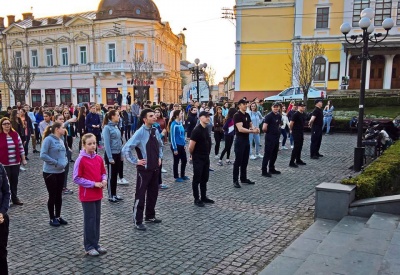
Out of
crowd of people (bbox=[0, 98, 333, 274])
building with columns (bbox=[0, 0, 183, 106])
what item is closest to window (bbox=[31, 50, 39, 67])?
building with columns (bbox=[0, 0, 183, 106])

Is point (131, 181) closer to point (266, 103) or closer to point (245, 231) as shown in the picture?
point (245, 231)

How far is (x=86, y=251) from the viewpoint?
497 centimetres

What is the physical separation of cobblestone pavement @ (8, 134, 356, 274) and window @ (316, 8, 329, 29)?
1282 inches

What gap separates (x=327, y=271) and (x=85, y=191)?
3.35m

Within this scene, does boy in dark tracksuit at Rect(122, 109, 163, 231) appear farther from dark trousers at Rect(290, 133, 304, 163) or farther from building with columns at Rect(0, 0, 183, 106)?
building with columns at Rect(0, 0, 183, 106)

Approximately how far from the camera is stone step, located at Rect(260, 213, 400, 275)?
13.9 feet

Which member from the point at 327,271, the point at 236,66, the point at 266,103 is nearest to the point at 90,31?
the point at 236,66

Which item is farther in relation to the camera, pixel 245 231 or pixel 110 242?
pixel 245 231

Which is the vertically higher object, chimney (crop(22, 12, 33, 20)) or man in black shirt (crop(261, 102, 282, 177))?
chimney (crop(22, 12, 33, 20))

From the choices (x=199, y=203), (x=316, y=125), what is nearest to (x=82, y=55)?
(x=316, y=125)

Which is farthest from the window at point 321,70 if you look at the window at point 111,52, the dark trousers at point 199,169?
the dark trousers at point 199,169

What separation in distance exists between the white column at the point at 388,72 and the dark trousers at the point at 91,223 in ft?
123

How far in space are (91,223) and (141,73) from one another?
120 ft

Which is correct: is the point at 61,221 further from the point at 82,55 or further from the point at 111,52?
the point at 82,55
